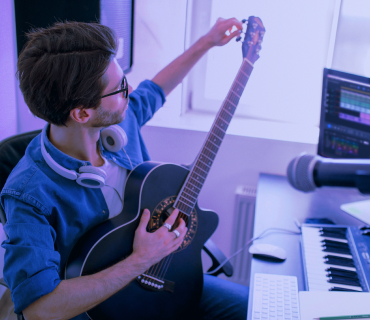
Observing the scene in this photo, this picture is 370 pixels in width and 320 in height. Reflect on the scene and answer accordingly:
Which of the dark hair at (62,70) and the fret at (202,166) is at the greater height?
the dark hair at (62,70)

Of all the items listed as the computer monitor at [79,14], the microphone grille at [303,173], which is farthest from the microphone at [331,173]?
the computer monitor at [79,14]

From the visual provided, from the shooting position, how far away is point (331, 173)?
501mm

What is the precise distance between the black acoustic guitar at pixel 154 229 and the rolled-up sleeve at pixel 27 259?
0.40 ft

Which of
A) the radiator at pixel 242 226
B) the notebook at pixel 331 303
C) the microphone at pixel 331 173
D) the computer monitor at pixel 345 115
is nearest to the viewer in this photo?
the microphone at pixel 331 173

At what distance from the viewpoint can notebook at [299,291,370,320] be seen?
0.77 meters

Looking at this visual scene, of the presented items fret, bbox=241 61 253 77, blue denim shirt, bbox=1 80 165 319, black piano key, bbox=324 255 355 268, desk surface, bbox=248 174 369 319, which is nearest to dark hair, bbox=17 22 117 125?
blue denim shirt, bbox=1 80 165 319

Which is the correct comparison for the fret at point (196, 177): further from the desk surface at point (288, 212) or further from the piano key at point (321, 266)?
the piano key at point (321, 266)

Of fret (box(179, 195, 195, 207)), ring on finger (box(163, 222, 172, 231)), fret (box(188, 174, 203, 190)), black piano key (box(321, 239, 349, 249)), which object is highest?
fret (box(188, 174, 203, 190))

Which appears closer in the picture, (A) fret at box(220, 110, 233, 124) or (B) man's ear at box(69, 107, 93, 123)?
(B) man's ear at box(69, 107, 93, 123)

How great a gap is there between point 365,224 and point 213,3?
1.28 m

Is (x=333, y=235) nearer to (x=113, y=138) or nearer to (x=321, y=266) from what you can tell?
(x=321, y=266)

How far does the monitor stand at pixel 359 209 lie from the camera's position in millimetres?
1220

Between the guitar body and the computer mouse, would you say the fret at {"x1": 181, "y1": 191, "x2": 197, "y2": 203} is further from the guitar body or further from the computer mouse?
the computer mouse

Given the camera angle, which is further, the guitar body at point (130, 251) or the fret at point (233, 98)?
the fret at point (233, 98)
